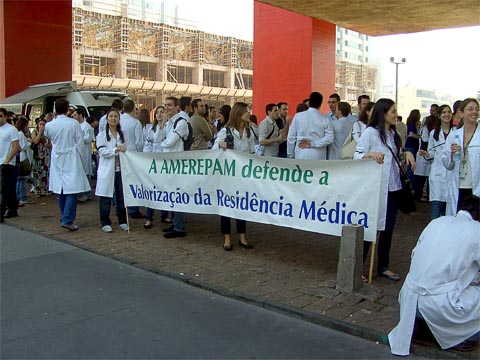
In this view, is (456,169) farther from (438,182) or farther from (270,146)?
(270,146)

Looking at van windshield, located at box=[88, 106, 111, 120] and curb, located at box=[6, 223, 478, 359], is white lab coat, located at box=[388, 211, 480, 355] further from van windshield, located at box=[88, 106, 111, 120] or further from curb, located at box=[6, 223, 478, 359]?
van windshield, located at box=[88, 106, 111, 120]

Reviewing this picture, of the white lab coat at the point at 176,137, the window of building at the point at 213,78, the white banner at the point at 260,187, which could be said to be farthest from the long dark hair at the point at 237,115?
the window of building at the point at 213,78

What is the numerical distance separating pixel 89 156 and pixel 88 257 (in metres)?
5.33

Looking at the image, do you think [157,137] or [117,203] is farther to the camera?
[157,137]

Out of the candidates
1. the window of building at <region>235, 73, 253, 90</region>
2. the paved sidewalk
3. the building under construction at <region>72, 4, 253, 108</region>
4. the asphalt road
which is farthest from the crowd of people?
the window of building at <region>235, 73, 253, 90</region>

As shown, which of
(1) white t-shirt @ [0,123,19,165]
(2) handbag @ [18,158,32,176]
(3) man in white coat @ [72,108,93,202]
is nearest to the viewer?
(1) white t-shirt @ [0,123,19,165]

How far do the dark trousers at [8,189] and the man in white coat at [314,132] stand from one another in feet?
16.9

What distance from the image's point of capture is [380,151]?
5.47 meters

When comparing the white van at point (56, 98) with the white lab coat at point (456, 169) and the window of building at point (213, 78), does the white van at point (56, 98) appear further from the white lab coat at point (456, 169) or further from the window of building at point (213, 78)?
the window of building at point (213, 78)

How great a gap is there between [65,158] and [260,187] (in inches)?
146

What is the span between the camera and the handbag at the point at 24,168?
10.7 metres

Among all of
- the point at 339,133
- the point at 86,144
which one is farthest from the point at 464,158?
the point at 86,144

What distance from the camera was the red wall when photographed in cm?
1841

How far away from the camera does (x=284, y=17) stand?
16.5 m
